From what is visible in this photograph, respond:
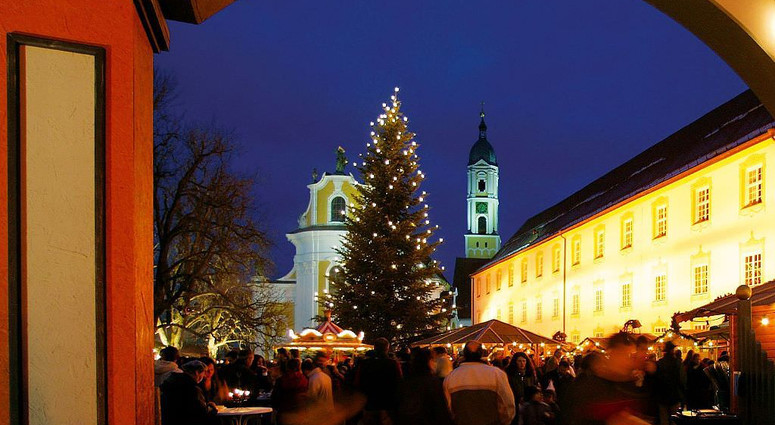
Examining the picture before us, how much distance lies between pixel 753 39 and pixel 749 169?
2100 cm

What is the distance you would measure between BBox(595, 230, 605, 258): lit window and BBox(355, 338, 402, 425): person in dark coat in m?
28.0

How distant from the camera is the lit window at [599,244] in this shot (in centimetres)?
3659

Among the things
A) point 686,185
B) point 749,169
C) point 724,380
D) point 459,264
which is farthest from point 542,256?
point 459,264

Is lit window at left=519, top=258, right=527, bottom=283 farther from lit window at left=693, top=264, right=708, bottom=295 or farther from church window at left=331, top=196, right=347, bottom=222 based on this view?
church window at left=331, top=196, right=347, bottom=222

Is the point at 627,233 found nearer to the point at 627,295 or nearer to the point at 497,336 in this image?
the point at 627,295

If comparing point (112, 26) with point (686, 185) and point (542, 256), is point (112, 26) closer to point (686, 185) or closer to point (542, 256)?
point (686, 185)

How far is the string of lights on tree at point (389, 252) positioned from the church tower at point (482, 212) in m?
73.8

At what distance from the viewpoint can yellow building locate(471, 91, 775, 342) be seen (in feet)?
82.0

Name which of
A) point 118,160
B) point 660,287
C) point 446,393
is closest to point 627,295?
point 660,287

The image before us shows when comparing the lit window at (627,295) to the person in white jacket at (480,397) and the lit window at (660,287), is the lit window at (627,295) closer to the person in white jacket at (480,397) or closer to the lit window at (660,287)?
the lit window at (660,287)

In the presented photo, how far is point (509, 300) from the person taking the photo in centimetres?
5275

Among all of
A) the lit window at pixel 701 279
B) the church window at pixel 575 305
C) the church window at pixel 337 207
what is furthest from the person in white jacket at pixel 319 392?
the church window at pixel 337 207

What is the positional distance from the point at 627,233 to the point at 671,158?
3.41 m

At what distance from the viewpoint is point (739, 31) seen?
5766mm
